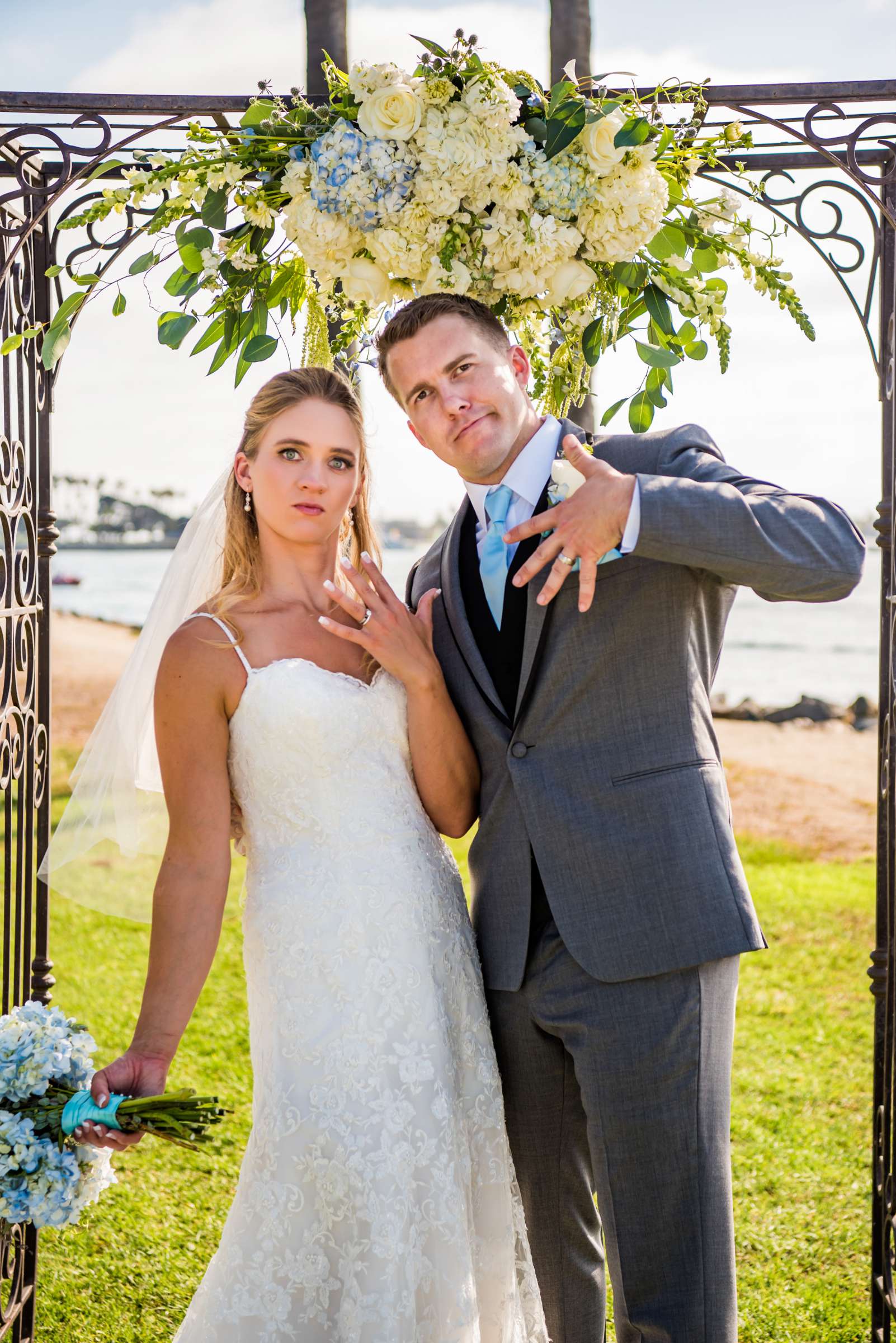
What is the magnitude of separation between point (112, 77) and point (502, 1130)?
9779mm

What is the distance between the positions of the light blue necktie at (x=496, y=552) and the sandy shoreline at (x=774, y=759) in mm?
7949

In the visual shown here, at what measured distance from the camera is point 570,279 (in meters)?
2.40

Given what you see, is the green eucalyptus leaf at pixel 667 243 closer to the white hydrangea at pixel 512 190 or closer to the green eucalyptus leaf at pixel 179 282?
the white hydrangea at pixel 512 190

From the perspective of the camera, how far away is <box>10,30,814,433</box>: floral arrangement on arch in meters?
2.28

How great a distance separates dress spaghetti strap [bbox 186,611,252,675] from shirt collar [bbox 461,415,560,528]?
2.13 ft

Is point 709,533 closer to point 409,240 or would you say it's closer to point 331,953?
point 409,240

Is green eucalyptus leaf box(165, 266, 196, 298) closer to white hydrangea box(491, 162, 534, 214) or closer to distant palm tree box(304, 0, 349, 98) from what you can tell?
white hydrangea box(491, 162, 534, 214)

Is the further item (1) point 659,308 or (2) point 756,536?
(1) point 659,308

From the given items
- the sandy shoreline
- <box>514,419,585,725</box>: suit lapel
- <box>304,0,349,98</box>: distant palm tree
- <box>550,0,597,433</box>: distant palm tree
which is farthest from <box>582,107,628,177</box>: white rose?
the sandy shoreline

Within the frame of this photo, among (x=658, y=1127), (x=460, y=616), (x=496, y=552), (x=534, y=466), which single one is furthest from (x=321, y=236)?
(x=658, y=1127)

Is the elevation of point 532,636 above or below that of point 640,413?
below

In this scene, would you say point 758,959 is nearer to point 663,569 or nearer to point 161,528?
point 663,569

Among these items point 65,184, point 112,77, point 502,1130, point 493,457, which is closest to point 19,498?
point 65,184

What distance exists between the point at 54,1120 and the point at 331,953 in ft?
1.99
